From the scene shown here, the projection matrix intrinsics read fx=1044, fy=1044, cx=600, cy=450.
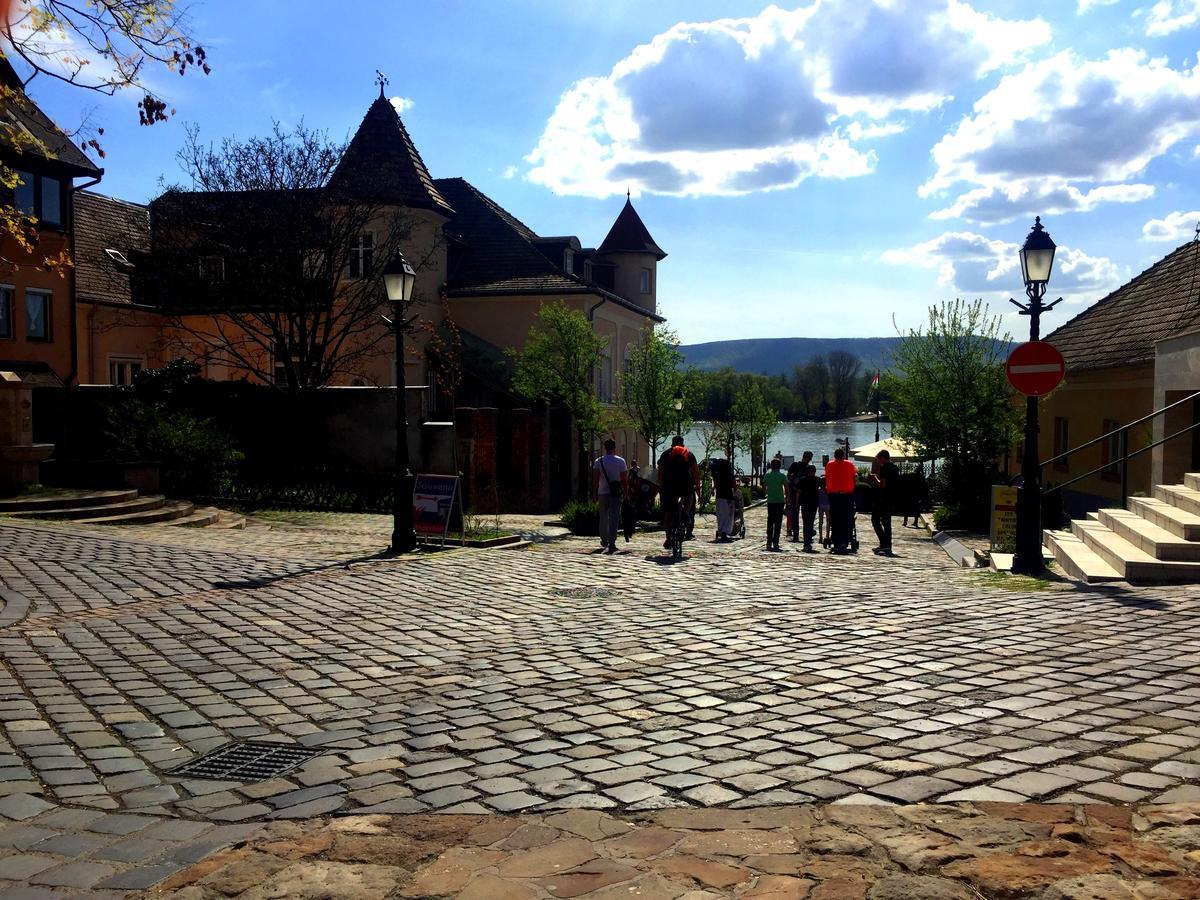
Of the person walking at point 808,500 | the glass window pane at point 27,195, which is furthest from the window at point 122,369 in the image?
the person walking at point 808,500

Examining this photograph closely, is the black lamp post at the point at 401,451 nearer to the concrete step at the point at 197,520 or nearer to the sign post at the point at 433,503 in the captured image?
the sign post at the point at 433,503

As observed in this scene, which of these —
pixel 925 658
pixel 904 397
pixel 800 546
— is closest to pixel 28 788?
pixel 925 658

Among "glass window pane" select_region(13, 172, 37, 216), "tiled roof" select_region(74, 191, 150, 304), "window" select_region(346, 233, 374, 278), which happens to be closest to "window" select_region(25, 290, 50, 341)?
"tiled roof" select_region(74, 191, 150, 304)

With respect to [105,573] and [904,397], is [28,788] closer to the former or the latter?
[105,573]

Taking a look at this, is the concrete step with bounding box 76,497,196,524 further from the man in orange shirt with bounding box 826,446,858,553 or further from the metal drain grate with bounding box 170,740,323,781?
the metal drain grate with bounding box 170,740,323,781

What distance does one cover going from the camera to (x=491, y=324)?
1592 inches

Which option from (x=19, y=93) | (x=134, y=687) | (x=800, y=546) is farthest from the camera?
(x=800, y=546)

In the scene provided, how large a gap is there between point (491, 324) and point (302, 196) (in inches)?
494

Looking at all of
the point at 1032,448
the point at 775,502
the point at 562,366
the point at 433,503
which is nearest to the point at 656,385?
the point at 562,366

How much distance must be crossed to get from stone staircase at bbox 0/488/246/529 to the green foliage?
180cm

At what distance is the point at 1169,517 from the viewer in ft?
38.5

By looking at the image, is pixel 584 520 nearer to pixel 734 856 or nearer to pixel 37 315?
pixel 37 315

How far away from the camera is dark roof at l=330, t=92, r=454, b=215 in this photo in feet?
112

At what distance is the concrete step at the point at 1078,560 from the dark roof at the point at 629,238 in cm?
3611
